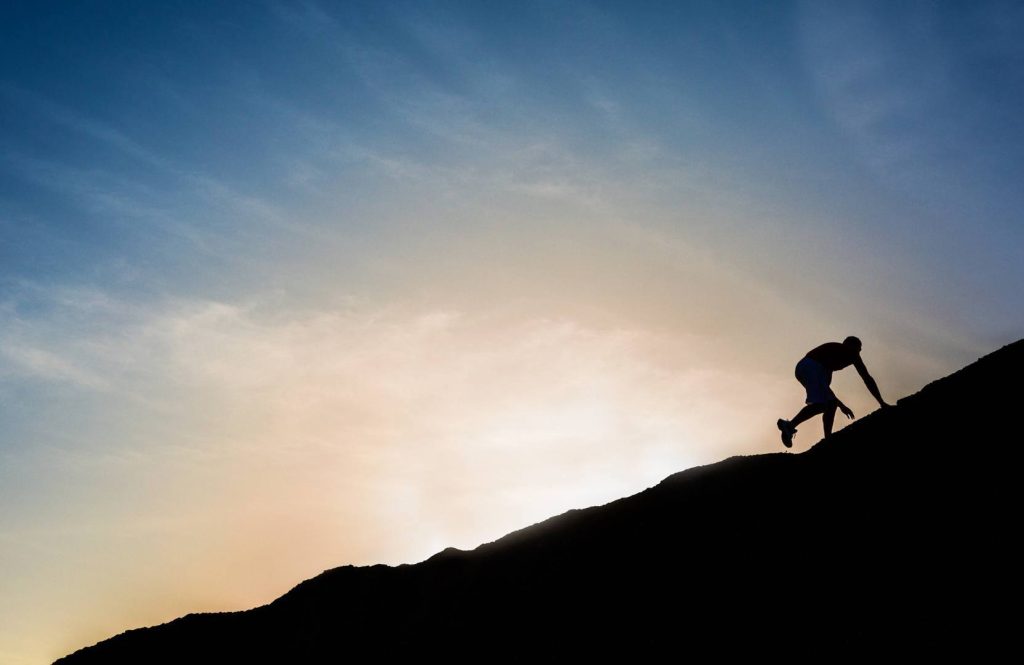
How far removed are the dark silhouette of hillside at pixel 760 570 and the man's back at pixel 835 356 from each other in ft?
4.91

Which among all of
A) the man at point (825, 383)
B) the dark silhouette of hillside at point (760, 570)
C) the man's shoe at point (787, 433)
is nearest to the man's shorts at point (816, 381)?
the man at point (825, 383)

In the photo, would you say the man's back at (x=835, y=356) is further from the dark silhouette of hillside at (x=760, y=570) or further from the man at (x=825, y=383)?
the dark silhouette of hillside at (x=760, y=570)

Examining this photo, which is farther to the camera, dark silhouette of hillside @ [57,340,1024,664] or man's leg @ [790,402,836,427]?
man's leg @ [790,402,836,427]

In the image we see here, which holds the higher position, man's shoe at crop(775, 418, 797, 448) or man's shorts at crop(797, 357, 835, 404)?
man's shorts at crop(797, 357, 835, 404)

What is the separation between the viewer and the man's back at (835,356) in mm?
15180

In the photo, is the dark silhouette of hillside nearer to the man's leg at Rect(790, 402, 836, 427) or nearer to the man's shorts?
the man's leg at Rect(790, 402, 836, 427)

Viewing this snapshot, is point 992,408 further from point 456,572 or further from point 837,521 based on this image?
point 456,572

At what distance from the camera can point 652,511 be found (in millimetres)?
15992

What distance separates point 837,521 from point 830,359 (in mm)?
3705

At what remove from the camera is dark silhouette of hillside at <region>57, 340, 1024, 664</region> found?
10727mm

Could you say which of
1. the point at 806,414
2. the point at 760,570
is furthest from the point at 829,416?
the point at 760,570

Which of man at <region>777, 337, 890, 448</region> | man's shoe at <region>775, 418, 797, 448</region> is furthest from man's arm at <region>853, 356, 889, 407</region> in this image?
man's shoe at <region>775, 418, 797, 448</region>

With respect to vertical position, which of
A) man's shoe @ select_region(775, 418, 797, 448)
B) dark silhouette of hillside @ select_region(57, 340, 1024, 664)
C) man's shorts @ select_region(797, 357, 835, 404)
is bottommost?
dark silhouette of hillside @ select_region(57, 340, 1024, 664)

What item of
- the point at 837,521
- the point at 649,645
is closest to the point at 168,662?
the point at 649,645
